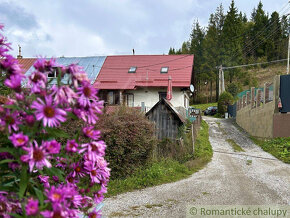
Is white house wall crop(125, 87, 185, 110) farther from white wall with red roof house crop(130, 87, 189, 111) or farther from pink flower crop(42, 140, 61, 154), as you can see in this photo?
pink flower crop(42, 140, 61, 154)

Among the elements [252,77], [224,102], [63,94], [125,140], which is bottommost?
[125,140]

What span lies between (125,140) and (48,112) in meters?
7.15

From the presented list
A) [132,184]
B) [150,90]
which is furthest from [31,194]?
[150,90]

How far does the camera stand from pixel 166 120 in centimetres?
1277

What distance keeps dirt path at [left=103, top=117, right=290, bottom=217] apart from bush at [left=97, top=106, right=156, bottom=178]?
1.04 meters

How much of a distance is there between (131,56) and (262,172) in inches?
743

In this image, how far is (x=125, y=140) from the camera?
8406 mm

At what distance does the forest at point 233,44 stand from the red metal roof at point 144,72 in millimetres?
21486

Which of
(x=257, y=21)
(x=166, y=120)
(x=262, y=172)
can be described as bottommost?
(x=262, y=172)

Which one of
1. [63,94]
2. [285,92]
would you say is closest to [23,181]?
[63,94]

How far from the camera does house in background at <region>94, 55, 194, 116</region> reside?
2208cm

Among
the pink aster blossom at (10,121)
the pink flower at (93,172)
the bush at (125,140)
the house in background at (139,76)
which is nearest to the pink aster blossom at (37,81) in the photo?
the pink aster blossom at (10,121)

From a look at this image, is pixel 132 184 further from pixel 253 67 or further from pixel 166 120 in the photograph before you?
pixel 253 67

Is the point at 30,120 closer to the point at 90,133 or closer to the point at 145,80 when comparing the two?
the point at 90,133
